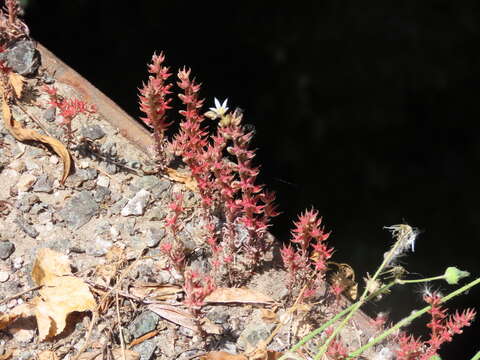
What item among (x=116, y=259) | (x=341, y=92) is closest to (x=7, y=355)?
(x=116, y=259)

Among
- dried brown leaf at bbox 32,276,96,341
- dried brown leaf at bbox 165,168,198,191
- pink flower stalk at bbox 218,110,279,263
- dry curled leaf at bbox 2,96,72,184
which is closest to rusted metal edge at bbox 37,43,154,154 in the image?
dried brown leaf at bbox 165,168,198,191

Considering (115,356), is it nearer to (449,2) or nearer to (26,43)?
(26,43)

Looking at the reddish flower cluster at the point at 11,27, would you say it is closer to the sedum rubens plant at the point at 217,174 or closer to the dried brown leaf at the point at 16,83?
the dried brown leaf at the point at 16,83

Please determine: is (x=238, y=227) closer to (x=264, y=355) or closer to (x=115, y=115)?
(x=264, y=355)

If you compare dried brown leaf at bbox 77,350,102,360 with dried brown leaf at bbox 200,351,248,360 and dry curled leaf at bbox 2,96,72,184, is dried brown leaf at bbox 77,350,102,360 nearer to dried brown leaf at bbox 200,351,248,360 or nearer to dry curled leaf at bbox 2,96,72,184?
dried brown leaf at bbox 200,351,248,360

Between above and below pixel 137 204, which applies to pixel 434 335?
below

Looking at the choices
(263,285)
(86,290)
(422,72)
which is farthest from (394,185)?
(86,290)
